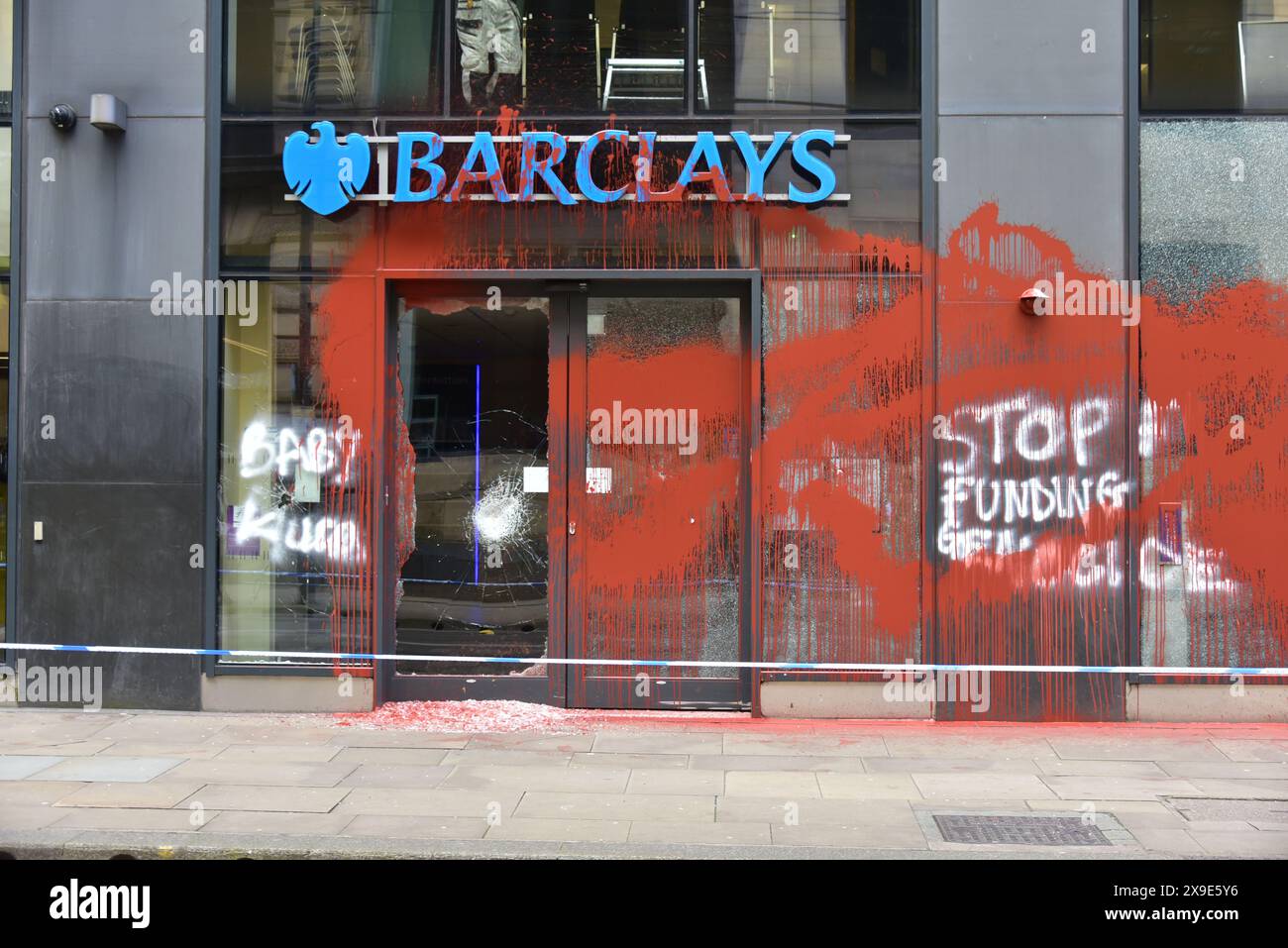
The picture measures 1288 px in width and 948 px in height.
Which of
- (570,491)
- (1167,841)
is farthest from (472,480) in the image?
(1167,841)

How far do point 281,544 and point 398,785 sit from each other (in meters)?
2.83

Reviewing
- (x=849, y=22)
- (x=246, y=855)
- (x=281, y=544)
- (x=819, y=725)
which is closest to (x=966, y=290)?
(x=849, y=22)

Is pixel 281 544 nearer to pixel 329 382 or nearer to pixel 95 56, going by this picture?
pixel 329 382

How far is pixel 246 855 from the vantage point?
616cm

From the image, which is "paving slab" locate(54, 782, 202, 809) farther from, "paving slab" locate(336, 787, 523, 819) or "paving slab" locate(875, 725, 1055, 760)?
"paving slab" locate(875, 725, 1055, 760)

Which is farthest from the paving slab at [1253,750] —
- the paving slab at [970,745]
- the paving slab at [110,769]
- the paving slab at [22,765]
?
the paving slab at [22,765]

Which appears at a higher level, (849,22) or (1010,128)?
(849,22)

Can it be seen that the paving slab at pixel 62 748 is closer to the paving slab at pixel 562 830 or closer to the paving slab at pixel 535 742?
the paving slab at pixel 535 742

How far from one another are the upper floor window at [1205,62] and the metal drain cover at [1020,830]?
5500 mm

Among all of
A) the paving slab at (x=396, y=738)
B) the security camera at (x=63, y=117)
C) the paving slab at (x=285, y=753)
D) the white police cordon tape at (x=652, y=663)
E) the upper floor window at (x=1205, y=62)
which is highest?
the upper floor window at (x=1205, y=62)

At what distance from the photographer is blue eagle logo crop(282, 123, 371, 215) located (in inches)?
364

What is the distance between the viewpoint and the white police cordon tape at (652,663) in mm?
8977

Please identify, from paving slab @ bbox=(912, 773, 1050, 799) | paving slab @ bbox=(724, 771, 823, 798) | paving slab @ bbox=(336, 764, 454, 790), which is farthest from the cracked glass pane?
paving slab @ bbox=(912, 773, 1050, 799)
